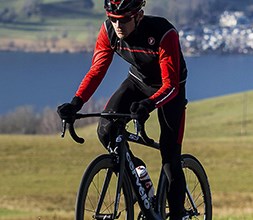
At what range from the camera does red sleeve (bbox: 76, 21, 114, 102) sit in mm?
4777

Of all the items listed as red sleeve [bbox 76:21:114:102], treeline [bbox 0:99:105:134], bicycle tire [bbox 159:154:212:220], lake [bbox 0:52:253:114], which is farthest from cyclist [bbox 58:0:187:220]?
lake [bbox 0:52:253:114]

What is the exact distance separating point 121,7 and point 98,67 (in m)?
0.58

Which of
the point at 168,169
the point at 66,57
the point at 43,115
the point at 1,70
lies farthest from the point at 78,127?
the point at 168,169

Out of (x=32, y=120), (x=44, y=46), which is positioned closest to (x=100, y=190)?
(x=32, y=120)

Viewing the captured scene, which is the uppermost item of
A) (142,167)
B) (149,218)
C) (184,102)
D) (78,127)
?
(184,102)

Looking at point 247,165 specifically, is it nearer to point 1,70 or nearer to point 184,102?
point 184,102

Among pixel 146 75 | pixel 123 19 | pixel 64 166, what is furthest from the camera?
pixel 64 166

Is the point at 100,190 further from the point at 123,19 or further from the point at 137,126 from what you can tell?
the point at 123,19

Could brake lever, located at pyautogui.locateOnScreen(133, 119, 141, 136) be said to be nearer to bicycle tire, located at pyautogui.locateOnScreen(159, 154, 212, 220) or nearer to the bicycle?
the bicycle

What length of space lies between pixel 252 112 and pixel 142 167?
96.3 metres

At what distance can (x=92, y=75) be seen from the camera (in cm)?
481

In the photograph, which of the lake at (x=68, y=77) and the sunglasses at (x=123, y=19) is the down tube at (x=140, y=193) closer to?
the sunglasses at (x=123, y=19)

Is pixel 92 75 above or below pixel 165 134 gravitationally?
above

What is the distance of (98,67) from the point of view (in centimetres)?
484
